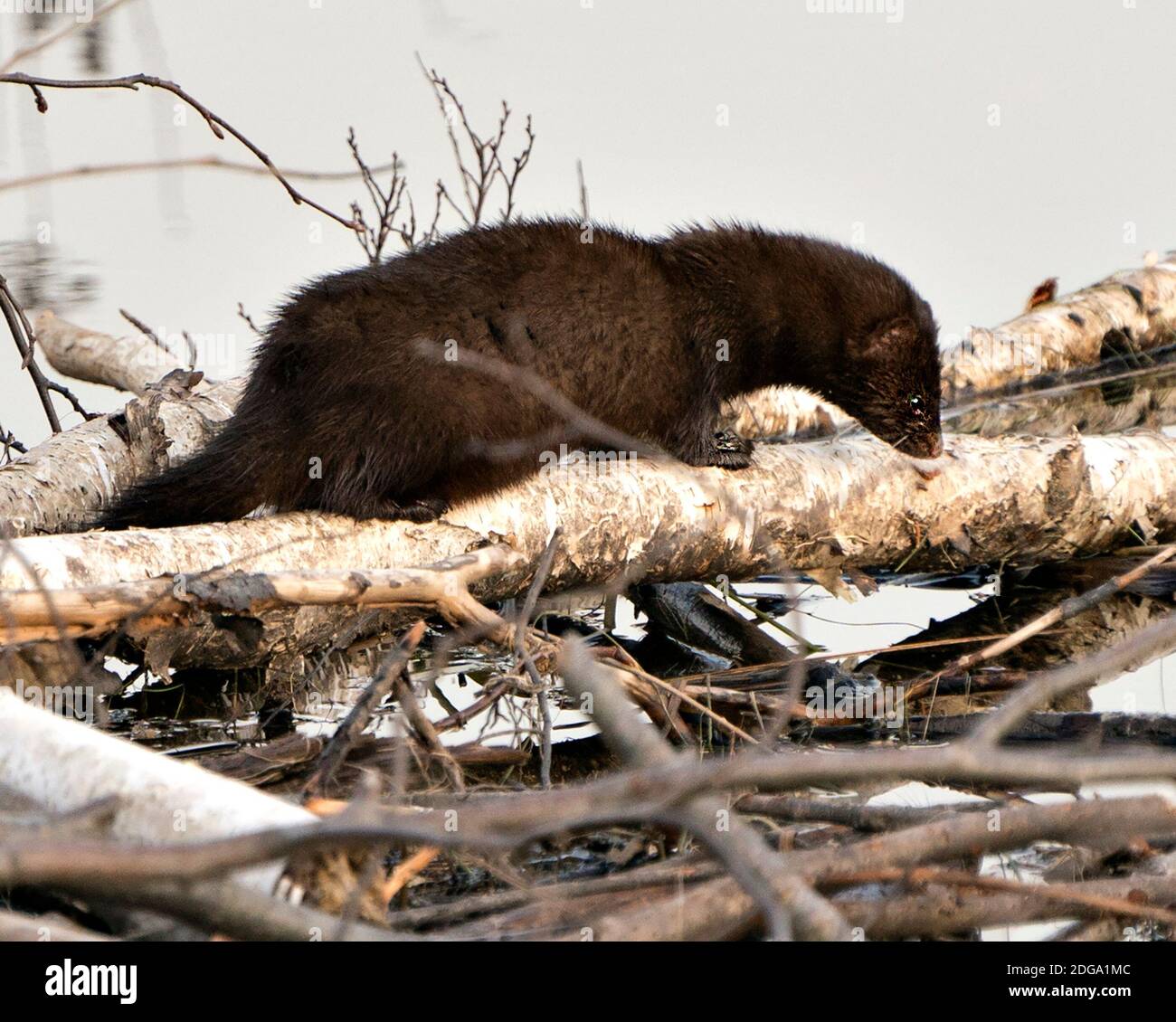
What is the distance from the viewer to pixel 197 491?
14.5ft

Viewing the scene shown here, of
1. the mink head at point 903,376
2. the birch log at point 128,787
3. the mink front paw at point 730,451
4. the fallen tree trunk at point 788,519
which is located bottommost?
the birch log at point 128,787

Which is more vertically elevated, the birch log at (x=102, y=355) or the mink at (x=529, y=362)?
the birch log at (x=102, y=355)

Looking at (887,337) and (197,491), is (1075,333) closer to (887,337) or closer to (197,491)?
(887,337)

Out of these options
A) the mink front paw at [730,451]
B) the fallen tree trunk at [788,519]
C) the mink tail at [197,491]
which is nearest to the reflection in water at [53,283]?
the mink tail at [197,491]

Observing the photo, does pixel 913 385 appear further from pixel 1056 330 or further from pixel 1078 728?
pixel 1056 330

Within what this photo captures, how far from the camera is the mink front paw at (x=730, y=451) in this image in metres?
5.32

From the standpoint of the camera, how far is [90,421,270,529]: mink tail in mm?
4422

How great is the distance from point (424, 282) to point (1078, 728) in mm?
2363

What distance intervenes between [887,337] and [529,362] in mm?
1509

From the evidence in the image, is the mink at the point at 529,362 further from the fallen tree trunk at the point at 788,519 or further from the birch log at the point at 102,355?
the birch log at the point at 102,355

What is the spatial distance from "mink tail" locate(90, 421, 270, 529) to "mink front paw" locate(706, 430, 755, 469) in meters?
1.69

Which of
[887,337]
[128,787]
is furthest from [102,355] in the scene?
[128,787]

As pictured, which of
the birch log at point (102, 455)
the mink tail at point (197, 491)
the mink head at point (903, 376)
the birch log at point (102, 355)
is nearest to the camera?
the mink tail at point (197, 491)
